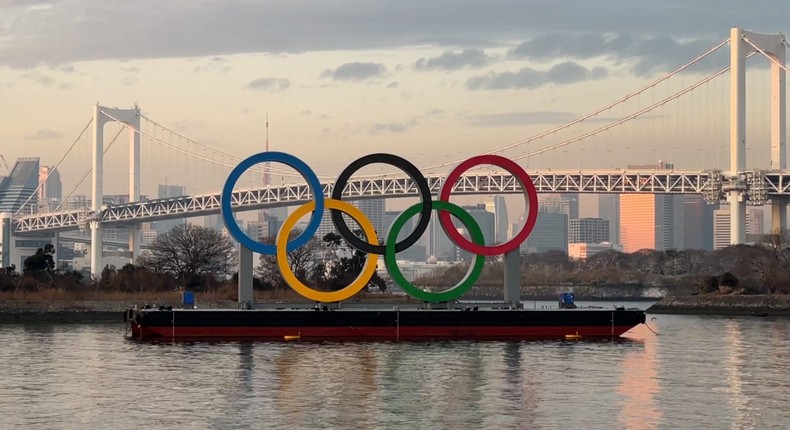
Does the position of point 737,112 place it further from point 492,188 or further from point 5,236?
point 5,236

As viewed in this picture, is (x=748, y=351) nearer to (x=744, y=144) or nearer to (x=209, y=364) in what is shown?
(x=209, y=364)

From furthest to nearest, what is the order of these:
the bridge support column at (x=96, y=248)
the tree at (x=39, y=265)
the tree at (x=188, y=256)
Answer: the bridge support column at (x=96, y=248) < the tree at (x=188, y=256) < the tree at (x=39, y=265)

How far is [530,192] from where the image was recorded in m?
42.1

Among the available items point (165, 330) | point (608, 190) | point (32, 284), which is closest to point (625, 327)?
point (165, 330)

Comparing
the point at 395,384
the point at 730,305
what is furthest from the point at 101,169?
the point at 395,384

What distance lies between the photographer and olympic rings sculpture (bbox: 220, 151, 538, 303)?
133 feet

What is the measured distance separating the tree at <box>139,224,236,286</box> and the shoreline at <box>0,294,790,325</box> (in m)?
7.56

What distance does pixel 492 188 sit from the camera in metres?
86.7

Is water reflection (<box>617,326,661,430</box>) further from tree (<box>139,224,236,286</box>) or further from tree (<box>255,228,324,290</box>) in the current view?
tree (<box>139,224,236,286</box>)

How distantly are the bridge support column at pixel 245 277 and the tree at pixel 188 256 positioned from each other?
2026 cm

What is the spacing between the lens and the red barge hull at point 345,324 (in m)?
41.0

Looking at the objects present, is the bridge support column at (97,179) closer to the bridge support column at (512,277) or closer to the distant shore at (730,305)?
the distant shore at (730,305)

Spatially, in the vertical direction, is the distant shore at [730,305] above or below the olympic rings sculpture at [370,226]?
below

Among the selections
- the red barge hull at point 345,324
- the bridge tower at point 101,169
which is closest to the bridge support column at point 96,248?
the bridge tower at point 101,169
